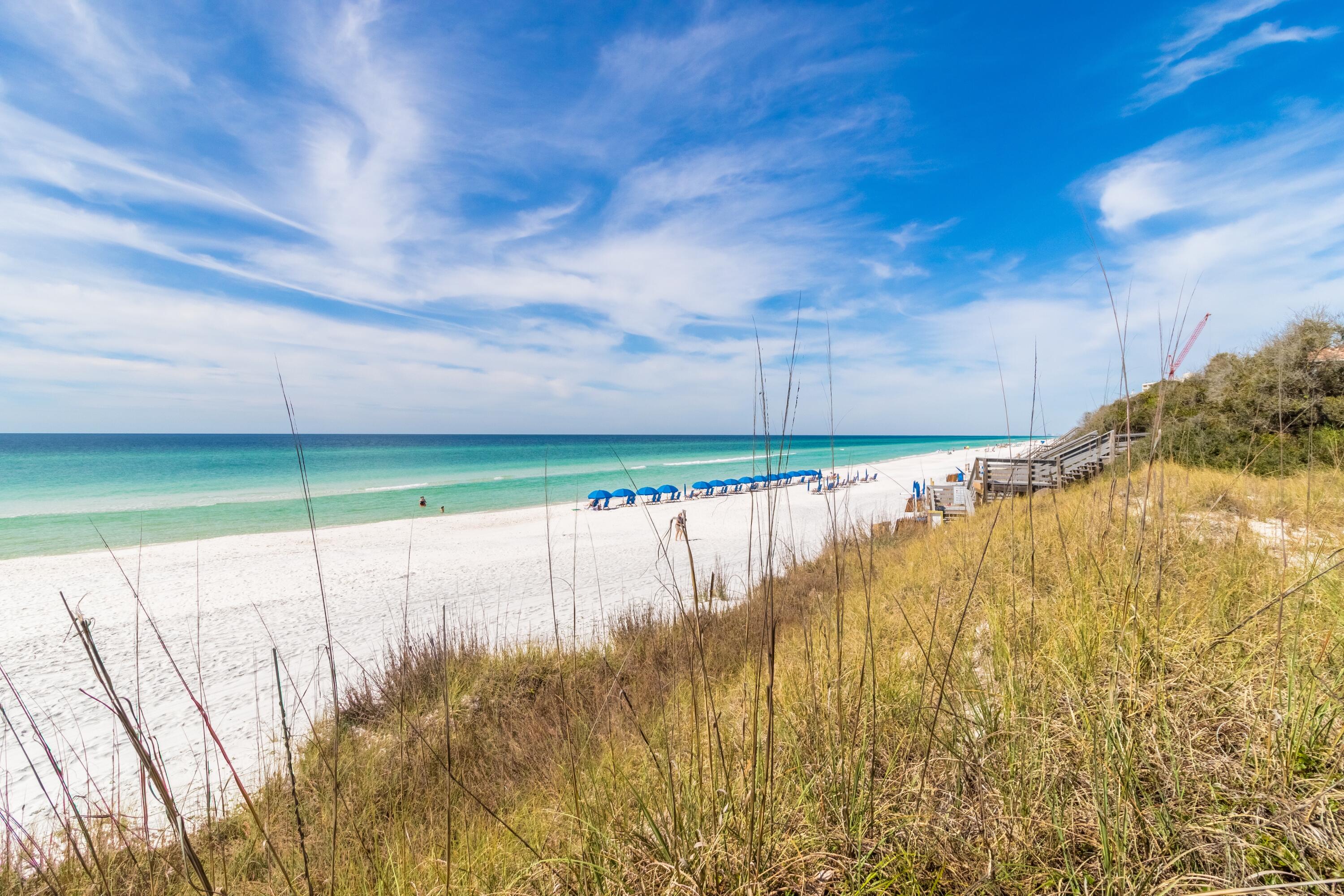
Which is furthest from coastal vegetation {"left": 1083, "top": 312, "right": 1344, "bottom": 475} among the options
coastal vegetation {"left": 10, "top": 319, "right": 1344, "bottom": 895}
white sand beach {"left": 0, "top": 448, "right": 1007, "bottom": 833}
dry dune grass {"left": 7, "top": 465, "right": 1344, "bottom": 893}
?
dry dune grass {"left": 7, "top": 465, "right": 1344, "bottom": 893}

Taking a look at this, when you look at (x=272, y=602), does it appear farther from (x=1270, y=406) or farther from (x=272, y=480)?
(x=272, y=480)

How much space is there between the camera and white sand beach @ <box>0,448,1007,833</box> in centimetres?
474

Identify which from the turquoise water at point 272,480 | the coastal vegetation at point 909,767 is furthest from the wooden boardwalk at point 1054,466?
the coastal vegetation at point 909,767

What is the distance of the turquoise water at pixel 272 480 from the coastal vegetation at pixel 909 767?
1.07 m

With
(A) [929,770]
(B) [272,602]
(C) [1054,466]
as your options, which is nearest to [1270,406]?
(C) [1054,466]

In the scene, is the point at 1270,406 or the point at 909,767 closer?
the point at 909,767

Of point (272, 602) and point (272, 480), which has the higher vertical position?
point (272, 480)

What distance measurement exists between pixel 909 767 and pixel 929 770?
64 millimetres

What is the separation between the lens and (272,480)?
1394 inches

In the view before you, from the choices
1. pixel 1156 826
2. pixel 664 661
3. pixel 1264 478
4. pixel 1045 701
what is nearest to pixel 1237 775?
pixel 1156 826

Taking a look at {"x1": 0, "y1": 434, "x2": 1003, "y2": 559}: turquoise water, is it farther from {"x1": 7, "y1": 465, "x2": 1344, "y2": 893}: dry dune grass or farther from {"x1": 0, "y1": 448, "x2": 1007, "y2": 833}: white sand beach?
{"x1": 0, "y1": 448, "x2": 1007, "y2": 833}: white sand beach

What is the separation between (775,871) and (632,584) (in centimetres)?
820

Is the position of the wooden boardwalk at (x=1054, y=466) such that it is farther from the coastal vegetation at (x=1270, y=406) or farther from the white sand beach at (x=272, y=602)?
the white sand beach at (x=272, y=602)

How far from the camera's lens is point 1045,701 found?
1.88 meters
